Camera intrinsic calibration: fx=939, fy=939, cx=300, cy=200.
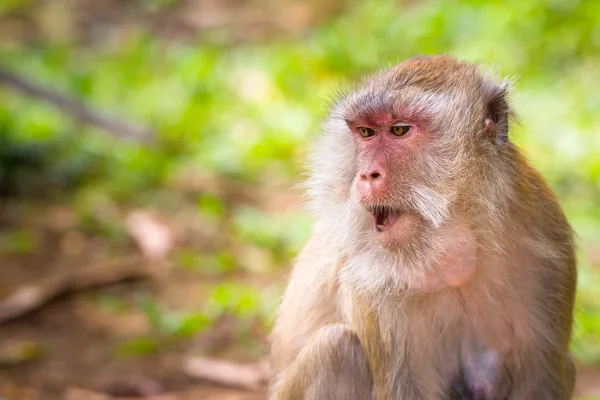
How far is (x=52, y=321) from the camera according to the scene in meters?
6.77

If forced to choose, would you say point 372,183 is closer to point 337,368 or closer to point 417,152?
point 417,152

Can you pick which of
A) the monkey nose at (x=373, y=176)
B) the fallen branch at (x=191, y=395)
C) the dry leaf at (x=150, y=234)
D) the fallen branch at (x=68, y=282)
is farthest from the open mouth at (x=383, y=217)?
the dry leaf at (x=150, y=234)

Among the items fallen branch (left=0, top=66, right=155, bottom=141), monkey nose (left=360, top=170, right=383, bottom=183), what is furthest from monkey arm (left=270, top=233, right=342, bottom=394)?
fallen branch (left=0, top=66, right=155, bottom=141)

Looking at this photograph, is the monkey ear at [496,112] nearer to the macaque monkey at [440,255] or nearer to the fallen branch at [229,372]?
the macaque monkey at [440,255]

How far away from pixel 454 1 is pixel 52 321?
6933 mm

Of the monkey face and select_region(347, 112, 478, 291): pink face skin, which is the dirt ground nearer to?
select_region(347, 112, 478, 291): pink face skin

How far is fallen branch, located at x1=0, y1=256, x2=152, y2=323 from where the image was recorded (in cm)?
681

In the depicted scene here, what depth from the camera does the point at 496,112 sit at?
389cm

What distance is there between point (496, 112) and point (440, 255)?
65cm

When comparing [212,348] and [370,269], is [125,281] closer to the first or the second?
[212,348]

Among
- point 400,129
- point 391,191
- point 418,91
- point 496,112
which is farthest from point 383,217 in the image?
point 496,112

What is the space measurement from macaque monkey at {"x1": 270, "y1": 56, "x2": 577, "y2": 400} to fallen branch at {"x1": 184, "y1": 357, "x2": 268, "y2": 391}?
1.71m

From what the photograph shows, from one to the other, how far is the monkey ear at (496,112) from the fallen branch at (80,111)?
247 inches

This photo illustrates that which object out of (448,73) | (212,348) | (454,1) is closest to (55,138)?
(212,348)
